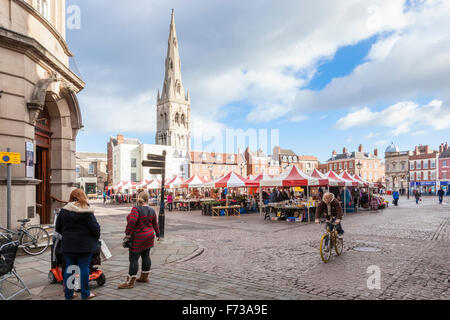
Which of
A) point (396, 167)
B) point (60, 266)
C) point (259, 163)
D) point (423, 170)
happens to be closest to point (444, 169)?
point (423, 170)

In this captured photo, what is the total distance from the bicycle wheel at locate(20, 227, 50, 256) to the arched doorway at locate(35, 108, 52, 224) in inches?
94.3

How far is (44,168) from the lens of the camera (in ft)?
35.2

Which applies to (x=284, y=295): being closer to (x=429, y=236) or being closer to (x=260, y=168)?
(x=429, y=236)

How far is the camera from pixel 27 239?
8.09m

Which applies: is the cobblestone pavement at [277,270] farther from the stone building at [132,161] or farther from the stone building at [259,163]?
the stone building at [259,163]

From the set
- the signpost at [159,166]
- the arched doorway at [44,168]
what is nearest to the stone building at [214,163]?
the signpost at [159,166]

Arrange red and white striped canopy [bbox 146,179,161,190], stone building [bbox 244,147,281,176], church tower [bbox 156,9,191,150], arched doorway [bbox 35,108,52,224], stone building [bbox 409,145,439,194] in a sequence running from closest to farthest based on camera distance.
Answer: arched doorway [bbox 35,108,52,224] < red and white striped canopy [bbox 146,179,161,190] < stone building [bbox 409,145,439,194] < stone building [bbox 244,147,281,176] < church tower [bbox 156,9,191,150]

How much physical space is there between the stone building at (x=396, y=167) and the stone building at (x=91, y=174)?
7017 cm

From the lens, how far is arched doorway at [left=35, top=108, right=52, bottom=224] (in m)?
10.5

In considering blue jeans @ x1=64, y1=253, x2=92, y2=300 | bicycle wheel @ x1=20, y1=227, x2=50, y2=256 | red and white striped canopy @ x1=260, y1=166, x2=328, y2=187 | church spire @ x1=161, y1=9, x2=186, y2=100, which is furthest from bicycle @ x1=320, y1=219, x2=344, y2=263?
church spire @ x1=161, y1=9, x2=186, y2=100

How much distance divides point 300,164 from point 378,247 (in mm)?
87764

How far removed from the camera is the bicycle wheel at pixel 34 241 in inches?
316

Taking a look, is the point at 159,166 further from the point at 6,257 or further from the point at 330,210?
the point at 6,257

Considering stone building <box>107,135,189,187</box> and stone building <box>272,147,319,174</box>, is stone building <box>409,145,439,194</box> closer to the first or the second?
stone building <box>272,147,319,174</box>
